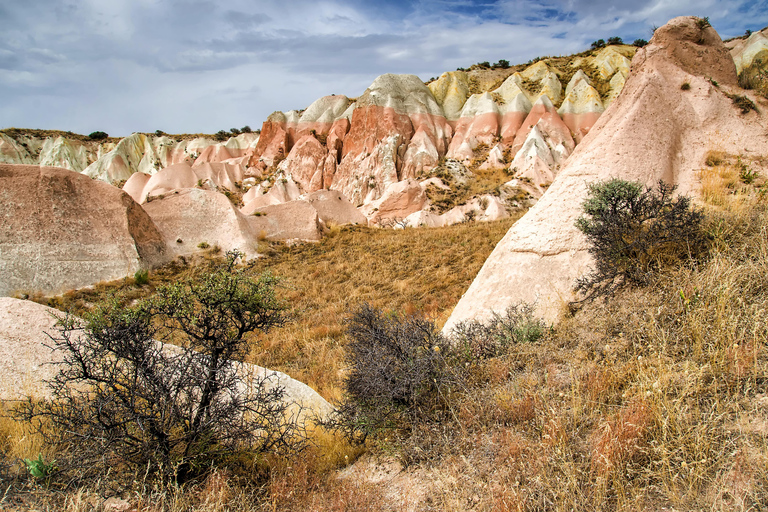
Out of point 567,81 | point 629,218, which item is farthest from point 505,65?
point 629,218

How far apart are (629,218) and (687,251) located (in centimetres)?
64

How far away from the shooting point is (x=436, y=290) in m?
9.50

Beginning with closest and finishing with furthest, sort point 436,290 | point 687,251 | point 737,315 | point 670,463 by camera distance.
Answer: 1. point 670,463
2. point 737,315
3. point 687,251
4. point 436,290

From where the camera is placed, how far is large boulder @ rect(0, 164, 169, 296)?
35.4 feet

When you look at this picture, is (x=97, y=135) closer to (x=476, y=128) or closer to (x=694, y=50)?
(x=476, y=128)

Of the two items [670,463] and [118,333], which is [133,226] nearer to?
[118,333]

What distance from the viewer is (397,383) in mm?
3215

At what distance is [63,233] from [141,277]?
253 centimetres

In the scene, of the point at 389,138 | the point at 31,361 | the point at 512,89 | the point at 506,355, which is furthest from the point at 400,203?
the point at 512,89

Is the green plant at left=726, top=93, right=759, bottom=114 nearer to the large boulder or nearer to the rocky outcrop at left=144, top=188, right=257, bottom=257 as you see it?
the rocky outcrop at left=144, top=188, right=257, bottom=257

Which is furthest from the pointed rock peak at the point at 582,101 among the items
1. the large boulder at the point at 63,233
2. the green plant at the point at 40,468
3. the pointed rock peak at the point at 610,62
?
the green plant at the point at 40,468

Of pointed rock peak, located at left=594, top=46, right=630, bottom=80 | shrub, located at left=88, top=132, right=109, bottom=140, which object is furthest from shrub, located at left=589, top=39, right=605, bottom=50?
shrub, located at left=88, top=132, right=109, bottom=140

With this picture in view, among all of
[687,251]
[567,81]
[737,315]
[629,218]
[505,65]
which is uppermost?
[505,65]

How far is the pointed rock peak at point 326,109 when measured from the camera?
130 feet
